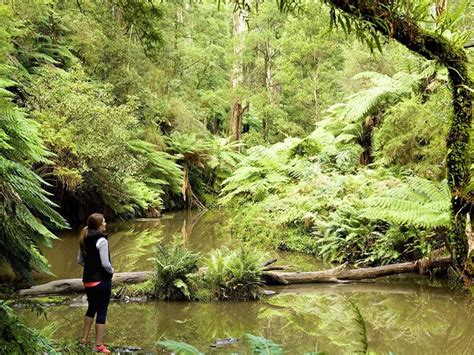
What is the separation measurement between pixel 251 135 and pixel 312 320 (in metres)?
16.4

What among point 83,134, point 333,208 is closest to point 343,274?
point 333,208

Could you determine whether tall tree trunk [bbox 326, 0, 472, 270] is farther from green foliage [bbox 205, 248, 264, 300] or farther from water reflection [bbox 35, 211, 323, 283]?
water reflection [bbox 35, 211, 323, 283]

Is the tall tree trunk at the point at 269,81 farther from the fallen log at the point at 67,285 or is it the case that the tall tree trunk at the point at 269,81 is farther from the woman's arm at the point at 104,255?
the woman's arm at the point at 104,255

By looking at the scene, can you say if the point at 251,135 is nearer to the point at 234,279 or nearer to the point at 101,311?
the point at 234,279

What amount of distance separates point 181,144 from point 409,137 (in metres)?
11.0

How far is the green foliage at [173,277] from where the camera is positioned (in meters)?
6.73

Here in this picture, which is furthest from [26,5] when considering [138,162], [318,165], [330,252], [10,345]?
[10,345]

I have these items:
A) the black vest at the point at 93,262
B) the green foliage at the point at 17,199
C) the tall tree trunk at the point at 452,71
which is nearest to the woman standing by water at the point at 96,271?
the black vest at the point at 93,262

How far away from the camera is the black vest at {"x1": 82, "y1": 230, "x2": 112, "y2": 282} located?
483cm

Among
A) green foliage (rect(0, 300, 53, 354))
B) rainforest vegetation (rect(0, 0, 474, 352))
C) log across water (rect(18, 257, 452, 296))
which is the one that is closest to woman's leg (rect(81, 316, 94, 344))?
rainforest vegetation (rect(0, 0, 474, 352))

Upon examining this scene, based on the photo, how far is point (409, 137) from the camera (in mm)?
11117

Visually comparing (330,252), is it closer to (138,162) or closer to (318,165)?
(318,165)

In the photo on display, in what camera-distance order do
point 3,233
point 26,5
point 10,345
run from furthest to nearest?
point 26,5
point 3,233
point 10,345

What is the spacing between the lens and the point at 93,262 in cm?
484
